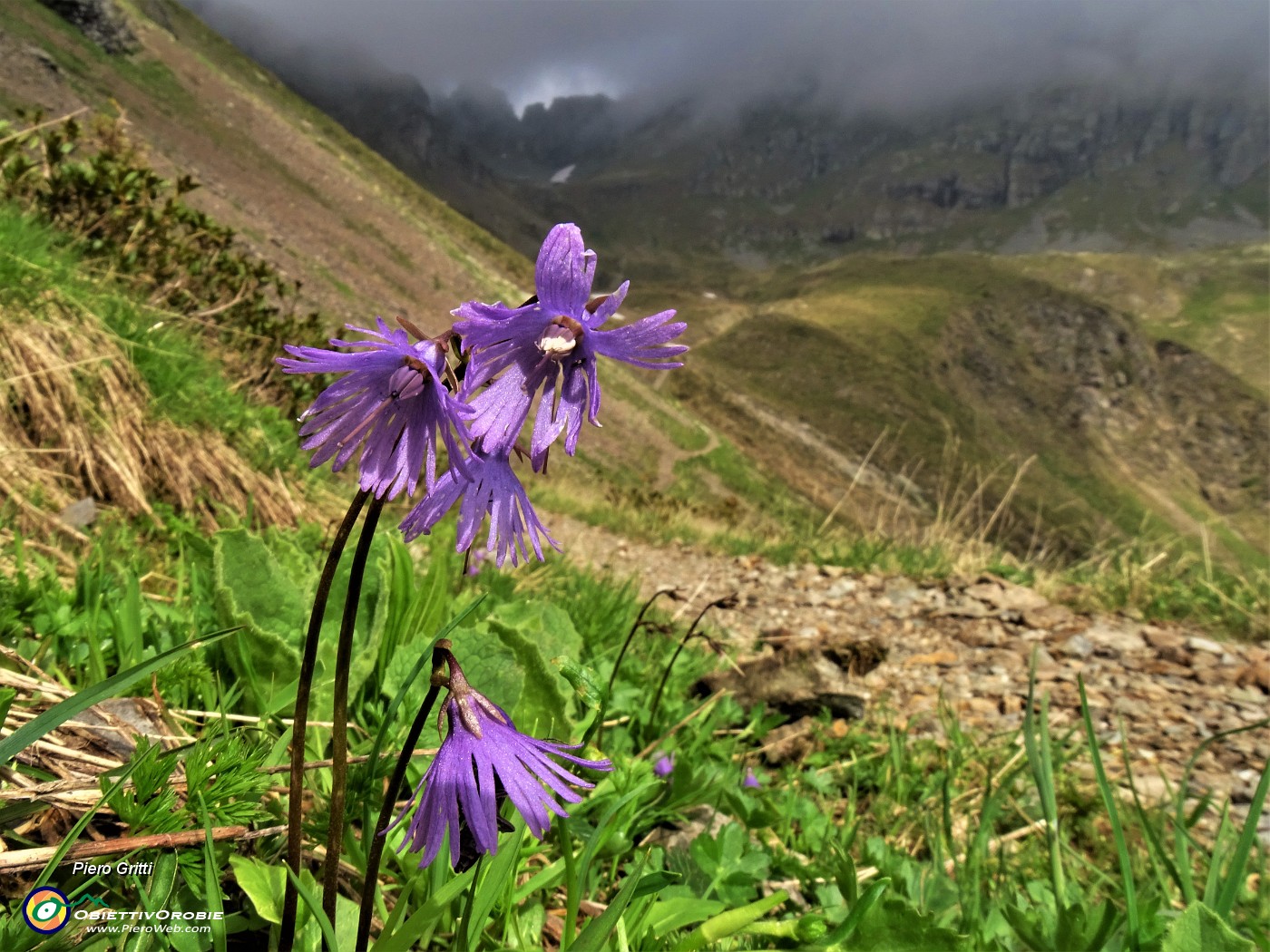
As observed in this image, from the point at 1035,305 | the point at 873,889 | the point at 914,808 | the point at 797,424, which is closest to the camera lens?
the point at 873,889

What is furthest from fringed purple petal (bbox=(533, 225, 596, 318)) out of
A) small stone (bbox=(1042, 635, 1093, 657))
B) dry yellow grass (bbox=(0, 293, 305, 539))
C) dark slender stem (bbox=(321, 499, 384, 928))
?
small stone (bbox=(1042, 635, 1093, 657))

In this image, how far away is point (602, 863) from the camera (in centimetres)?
183

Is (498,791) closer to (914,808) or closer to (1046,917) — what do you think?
(1046,917)

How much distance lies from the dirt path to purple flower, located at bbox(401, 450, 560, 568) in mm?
1851

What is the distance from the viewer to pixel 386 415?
887 millimetres

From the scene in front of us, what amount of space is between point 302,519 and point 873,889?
3.68m

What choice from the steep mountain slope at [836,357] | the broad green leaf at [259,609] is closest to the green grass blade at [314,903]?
the broad green leaf at [259,609]

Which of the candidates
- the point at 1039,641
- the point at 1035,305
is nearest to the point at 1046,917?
the point at 1039,641

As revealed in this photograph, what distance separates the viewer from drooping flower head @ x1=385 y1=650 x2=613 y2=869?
0.92m

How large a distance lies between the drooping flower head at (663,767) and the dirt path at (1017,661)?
0.67m

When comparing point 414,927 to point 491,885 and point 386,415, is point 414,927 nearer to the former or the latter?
point 491,885

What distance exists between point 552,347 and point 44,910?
1.13 metres

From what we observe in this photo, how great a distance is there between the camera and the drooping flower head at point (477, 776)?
0.92m

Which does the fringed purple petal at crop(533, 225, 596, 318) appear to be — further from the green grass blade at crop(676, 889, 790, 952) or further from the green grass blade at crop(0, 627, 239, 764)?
the green grass blade at crop(676, 889, 790, 952)
